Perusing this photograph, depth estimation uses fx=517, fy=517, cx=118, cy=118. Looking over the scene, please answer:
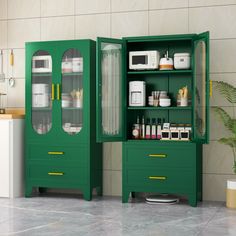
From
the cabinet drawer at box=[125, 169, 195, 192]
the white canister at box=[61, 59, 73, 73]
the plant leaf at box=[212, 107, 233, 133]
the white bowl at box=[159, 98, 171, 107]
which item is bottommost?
the cabinet drawer at box=[125, 169, 195, 192]

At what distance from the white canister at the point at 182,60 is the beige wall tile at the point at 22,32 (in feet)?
6.30

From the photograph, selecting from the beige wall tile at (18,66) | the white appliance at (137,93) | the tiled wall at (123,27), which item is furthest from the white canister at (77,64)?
the beige wall tile at (18,66)

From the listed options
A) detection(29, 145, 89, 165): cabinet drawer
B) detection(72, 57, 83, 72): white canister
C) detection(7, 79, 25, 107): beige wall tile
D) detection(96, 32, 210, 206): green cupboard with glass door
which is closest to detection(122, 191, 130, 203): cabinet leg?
detection(96, 32, 210, 206): green cupboard with glass door

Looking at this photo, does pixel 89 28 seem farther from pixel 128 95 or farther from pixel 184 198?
pixel 184 198

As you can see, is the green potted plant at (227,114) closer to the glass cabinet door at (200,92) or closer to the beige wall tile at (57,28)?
the glass cabinet door at (200,92)

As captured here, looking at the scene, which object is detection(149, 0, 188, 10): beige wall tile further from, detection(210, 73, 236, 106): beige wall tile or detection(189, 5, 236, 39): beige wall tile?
detection(210, 73, 236, 106): beige wall tile

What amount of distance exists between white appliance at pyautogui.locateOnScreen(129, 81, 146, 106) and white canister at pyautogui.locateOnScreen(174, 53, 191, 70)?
0.44 metres

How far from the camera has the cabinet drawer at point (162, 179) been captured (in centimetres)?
546

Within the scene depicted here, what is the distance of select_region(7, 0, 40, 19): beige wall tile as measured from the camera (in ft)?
21.4

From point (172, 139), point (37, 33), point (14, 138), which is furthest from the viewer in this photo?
point (37, 33)

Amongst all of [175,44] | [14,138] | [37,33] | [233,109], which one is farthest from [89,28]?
[233,109]

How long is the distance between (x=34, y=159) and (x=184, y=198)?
1795 millimetres

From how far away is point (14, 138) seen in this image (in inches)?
236

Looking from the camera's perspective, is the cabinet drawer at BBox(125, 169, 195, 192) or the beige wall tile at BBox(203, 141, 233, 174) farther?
the beige wall tile at BBox(203, 141, 233, 174)
